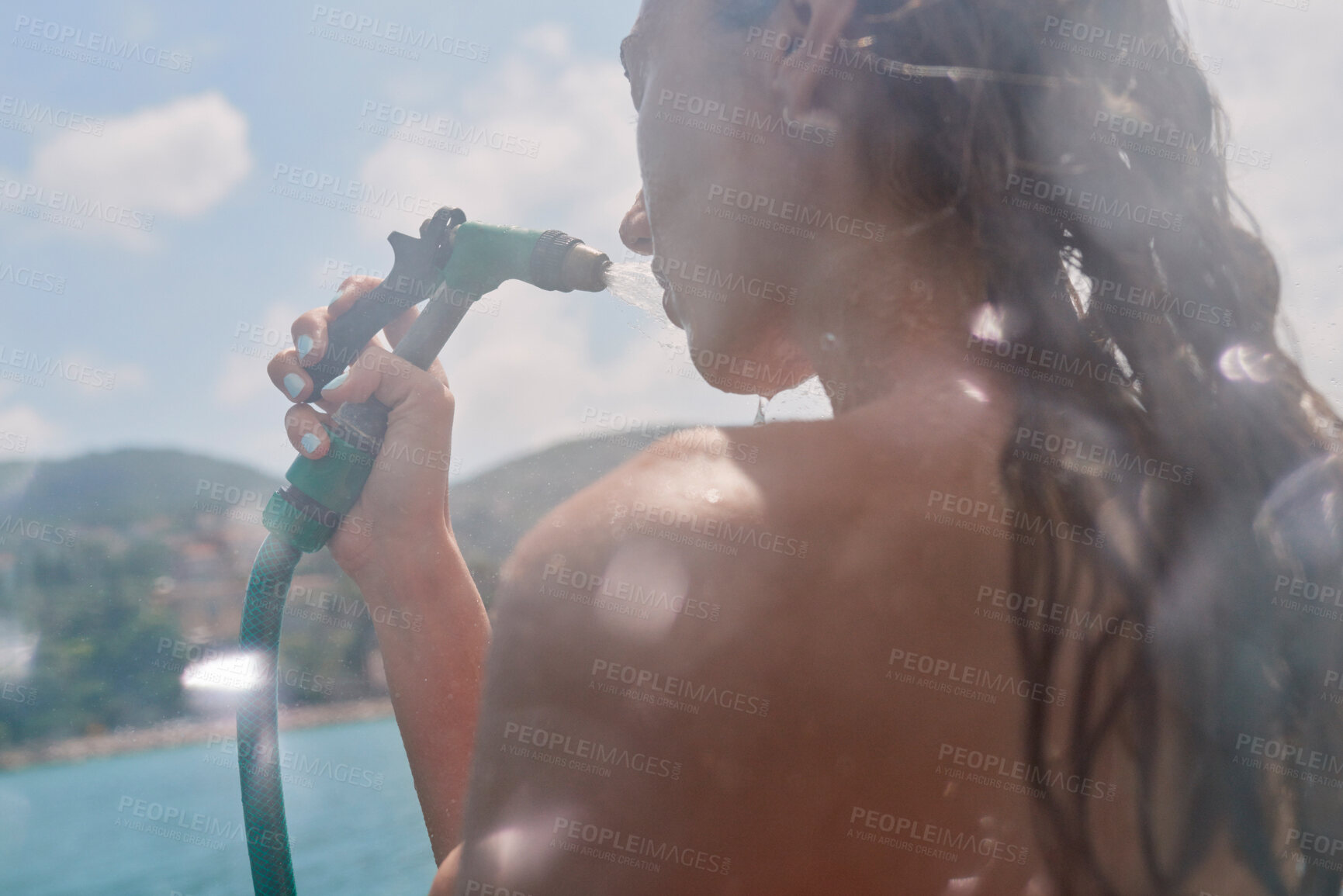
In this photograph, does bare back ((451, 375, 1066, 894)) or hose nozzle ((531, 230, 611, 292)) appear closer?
bare back ((451, 375, 1066, 894))

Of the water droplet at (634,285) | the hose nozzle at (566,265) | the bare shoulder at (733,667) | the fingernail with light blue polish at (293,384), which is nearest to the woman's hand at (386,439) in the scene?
the fingernail with light blue polish at (293,384)

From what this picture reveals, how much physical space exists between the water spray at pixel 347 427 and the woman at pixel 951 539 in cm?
94

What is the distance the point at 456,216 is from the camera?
2012 millimetres

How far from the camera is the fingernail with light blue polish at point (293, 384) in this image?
179 centimetres

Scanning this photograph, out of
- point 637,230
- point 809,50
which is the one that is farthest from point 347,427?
point 809,50

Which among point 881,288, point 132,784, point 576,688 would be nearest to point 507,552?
point 576,688

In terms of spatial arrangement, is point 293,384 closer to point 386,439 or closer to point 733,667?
point 386,439

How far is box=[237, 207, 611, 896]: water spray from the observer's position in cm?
172

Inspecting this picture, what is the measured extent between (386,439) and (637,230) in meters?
0.86

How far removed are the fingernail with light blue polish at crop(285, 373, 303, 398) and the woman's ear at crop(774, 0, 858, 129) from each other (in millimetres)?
1318

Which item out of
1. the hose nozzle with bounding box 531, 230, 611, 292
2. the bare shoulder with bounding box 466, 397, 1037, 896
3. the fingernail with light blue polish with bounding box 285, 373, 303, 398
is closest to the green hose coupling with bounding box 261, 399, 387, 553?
the fingernail with light blue polish with bounding box 285, 373, 303, 398

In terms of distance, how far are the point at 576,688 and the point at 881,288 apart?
0.55 metres

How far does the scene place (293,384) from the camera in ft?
5.89

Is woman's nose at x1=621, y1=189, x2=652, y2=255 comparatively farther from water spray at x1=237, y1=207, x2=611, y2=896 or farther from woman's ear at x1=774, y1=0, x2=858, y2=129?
water spray at x1=237, y1=207, x2=611, y2=896
